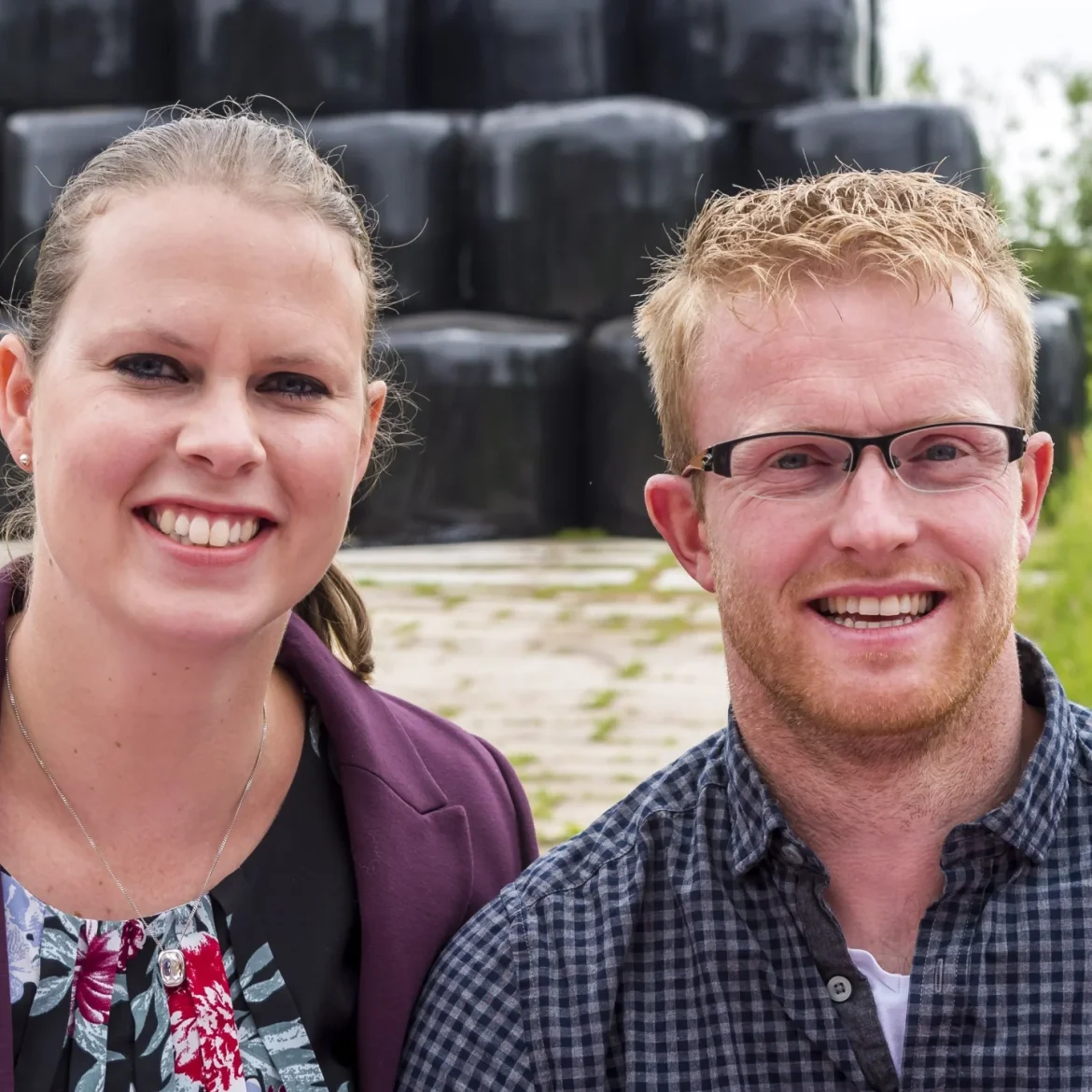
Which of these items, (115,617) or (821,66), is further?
(821,66)

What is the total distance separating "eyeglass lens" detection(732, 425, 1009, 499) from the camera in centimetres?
188

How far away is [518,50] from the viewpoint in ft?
29.6

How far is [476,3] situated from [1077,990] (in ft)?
26.0

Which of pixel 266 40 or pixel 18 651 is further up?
pixel 266 40

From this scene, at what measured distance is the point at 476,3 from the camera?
8938mm

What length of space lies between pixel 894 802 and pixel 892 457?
396mm

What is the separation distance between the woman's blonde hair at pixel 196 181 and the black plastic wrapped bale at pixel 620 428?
6247 mm

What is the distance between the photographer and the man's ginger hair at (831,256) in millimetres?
1928

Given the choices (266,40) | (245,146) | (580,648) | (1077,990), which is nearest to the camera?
(1077,990)

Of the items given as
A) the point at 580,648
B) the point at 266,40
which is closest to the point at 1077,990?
the point at 580,648

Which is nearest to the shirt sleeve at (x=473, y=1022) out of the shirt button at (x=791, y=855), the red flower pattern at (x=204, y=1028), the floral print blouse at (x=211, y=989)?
the floral print blouse at (x=211, y=989)

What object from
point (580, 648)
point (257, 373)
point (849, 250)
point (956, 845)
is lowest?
point (580, 648)

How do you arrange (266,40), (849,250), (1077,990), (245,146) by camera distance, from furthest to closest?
(266,40) → (245,146) → (849,250) → (1077,990)

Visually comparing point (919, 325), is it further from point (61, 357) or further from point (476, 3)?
point (476, 3)
